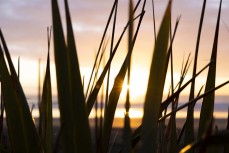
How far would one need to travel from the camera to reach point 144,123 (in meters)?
0.65

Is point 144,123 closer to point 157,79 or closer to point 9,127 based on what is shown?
point 157,79

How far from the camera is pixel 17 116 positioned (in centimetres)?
76

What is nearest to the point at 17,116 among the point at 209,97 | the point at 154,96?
the point at 154,96

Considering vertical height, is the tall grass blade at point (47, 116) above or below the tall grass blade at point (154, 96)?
below

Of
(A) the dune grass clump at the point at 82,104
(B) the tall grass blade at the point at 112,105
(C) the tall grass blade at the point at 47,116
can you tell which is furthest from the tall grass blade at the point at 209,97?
(C) the tall grass blade at the point at 47,116

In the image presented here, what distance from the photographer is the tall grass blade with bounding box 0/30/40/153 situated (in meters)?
0.75

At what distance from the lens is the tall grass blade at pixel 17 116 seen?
75 cm

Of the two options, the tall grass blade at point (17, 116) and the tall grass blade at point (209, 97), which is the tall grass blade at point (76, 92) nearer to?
the tall grass blade at point (17, 116)

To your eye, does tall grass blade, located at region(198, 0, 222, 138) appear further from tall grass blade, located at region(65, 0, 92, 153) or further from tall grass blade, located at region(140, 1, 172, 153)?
tall grass blade, located at region(65, 0, 92, 153)

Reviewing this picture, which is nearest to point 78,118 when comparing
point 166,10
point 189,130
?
point 166,10

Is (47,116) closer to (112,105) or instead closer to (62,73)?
(112,105)

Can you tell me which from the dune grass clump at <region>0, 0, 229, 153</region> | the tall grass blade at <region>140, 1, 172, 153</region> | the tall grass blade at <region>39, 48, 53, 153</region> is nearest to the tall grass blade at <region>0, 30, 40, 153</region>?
the dune grass clump at <region>0, 0, 229, 153</region>

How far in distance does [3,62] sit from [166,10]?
31 centimetres

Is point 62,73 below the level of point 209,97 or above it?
above
